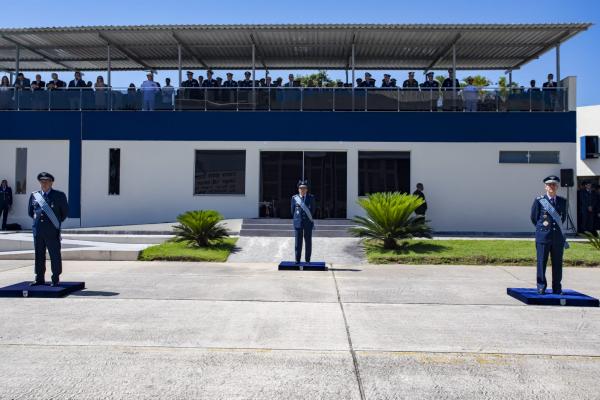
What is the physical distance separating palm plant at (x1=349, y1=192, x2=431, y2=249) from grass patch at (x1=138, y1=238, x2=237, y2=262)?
4.15 metres

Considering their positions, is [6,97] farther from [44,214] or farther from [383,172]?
[383,172]

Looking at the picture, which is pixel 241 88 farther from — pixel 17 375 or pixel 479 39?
pixel 17 375

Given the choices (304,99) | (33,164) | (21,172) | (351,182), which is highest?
(304,99)

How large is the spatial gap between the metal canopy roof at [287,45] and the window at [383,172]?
15.7 feet

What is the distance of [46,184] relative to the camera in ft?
32.8

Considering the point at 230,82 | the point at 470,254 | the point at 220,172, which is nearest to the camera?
the point at 470,254

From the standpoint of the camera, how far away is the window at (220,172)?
21391mm

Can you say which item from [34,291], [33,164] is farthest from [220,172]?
[34,291]

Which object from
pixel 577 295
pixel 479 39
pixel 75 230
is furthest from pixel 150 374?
pixel 479 39

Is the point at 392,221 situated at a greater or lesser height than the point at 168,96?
lesser

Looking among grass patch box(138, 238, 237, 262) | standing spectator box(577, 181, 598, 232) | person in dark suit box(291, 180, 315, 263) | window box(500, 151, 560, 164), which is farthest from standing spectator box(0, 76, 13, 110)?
standing spectator box(577, 181, 598, 232)

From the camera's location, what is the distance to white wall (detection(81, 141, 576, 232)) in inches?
822

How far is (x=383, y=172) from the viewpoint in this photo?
21.2m

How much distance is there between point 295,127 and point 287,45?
4251mm
